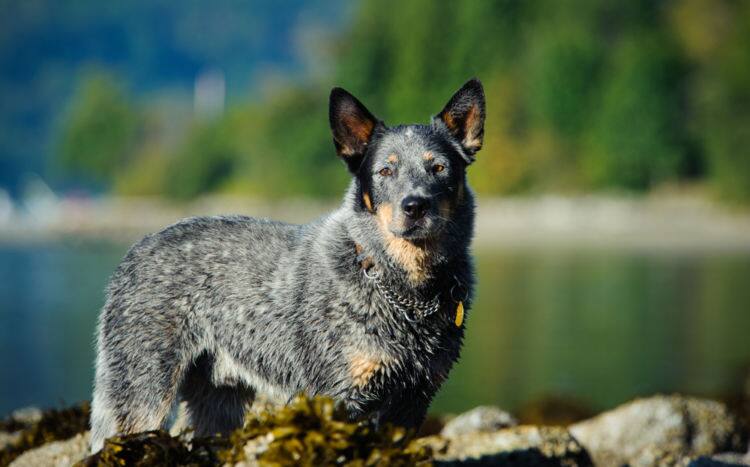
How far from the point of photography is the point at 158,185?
327 feet

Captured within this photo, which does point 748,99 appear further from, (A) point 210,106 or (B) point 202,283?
(A) point 210,106

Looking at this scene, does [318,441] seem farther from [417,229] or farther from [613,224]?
[613,224]

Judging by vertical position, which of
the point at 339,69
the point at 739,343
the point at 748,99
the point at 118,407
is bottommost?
the point at 739,343

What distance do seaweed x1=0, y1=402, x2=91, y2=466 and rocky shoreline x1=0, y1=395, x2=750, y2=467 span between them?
0.01 m

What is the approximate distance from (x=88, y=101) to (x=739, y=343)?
10548 cm

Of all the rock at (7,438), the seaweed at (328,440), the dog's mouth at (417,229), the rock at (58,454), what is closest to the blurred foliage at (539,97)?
the rock at (7,438)

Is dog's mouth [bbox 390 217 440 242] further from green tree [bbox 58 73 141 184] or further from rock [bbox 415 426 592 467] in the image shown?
green tree [bbox 58 73 141 184]

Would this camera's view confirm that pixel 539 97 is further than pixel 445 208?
Yes

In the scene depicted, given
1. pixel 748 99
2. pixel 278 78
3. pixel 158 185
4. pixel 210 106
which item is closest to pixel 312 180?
pixel 278 78

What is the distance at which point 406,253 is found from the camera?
535 cm

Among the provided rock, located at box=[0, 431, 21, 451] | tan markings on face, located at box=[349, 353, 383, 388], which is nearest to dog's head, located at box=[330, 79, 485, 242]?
tan markings on face, located at box=[349, 353, 383, 388]

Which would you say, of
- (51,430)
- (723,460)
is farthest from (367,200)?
(51,430)

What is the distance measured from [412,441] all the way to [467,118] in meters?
1.98

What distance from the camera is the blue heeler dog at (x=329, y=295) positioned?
5.29m
